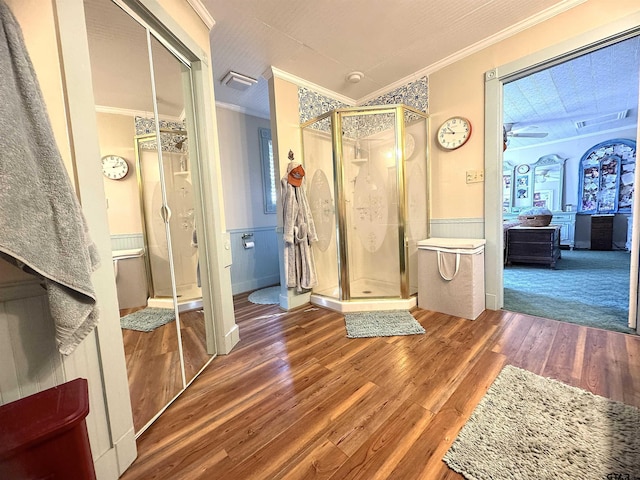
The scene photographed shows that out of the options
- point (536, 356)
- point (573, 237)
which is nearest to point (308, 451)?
point (536, 356)

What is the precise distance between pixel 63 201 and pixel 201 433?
1154mm

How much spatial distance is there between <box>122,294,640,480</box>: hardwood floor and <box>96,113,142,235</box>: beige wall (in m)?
1.03

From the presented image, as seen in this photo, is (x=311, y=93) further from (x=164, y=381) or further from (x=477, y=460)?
(x=477, y=460)

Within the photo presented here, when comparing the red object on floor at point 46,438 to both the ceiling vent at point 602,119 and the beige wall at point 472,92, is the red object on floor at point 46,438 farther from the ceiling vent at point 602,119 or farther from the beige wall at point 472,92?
the ceiling vent at point 602,119

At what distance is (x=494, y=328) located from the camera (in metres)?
2.13

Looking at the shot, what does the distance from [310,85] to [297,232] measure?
5.70 feet

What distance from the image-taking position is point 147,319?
4.50ft

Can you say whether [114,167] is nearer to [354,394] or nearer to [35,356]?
[35,356]

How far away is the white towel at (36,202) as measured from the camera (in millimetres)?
714

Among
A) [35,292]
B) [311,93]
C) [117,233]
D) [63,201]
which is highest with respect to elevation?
[311,93]

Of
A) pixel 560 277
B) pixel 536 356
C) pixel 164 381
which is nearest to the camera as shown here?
pixel 164 381

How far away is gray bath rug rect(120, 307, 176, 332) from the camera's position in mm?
1213

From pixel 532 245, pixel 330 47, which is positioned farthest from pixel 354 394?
pixel 532 245

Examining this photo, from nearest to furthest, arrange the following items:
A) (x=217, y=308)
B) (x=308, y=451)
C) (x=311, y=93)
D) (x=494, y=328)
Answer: (x=308, y=451)
(x=217, y=308)
(x=494, y=328)
(x=311, y=93)
